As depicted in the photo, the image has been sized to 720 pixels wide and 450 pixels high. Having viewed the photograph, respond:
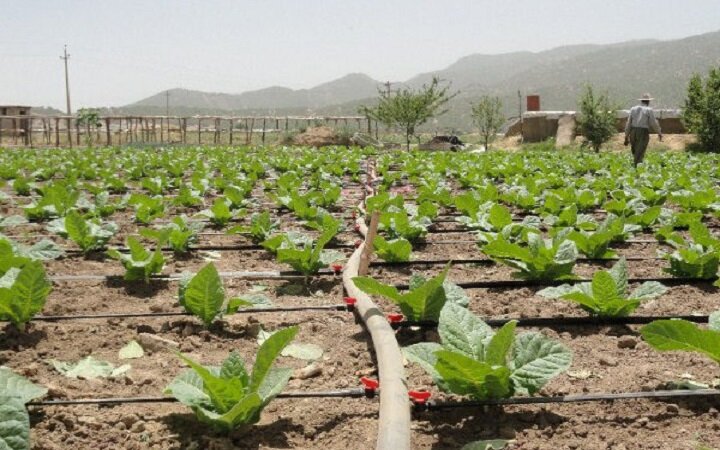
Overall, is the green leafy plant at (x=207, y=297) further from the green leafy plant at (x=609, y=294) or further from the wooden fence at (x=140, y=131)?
the wooden fence at (x=140, y=131)

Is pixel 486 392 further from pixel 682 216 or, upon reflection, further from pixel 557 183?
pixel 557 183

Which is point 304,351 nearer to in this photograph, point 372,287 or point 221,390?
point 372,287

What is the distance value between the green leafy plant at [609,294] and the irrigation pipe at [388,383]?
0.83 meters

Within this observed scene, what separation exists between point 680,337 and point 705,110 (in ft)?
86.6

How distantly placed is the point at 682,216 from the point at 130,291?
4.29m

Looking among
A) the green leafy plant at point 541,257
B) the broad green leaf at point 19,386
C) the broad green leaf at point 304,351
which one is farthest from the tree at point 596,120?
the broad green leaf at point 19,386

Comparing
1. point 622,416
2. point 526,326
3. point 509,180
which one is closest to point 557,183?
point 509,180

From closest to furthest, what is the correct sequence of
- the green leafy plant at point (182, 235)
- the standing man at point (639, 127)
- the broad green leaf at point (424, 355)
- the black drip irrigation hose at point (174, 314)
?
the broad green leaf at point (424, 355) < the black drip irrigation hose at point (174, 314) < the green leafy plant at point (182, 235) < the standing man at point (639, 127)

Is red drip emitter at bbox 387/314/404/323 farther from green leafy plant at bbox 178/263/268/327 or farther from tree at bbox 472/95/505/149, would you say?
tree at bbox 472/95/505/149

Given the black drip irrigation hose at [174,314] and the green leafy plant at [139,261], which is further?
the green leafy plant at [139,261]

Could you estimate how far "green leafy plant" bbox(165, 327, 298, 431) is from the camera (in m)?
1.95

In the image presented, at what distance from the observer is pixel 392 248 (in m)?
4.38

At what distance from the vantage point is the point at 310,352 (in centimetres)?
282

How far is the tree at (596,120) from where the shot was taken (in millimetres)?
28844
